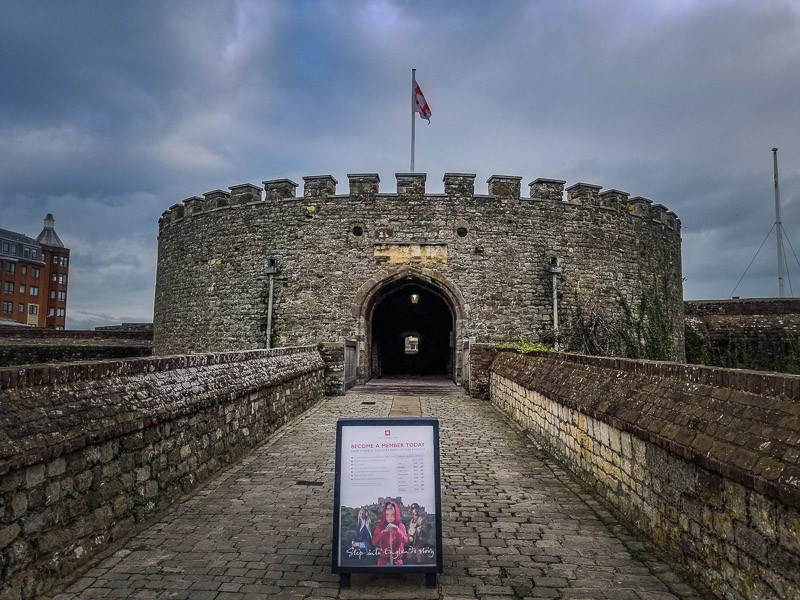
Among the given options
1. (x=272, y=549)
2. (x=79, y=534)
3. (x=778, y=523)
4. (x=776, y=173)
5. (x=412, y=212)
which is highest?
(x=776, y=173)

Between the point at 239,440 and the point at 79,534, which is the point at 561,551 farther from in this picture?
the point at 239,440

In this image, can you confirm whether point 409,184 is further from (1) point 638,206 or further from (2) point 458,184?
(1) point 638,206

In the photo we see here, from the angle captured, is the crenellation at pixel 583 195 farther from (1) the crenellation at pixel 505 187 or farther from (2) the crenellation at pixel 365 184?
(2) the crenellation at pixel 365 184

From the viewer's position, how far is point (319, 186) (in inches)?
611

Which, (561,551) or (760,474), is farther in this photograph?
(561,551)

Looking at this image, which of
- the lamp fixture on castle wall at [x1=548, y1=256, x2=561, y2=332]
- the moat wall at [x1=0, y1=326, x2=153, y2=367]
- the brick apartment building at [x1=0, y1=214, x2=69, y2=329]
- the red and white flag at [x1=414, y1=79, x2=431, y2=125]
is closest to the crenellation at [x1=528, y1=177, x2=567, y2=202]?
the lamp fixture on castle wall at [x1=548, y1=256, x2=561, y2=332]

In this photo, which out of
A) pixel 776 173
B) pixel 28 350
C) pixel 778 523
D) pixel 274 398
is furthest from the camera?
pixel 776 173

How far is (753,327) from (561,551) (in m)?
21.3

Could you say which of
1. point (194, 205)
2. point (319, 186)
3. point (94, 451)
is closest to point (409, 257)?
point (319, 186)

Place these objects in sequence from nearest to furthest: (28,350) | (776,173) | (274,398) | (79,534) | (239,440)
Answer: (79,534) < (239,440) < (274,398) < (28,350) < (776,173)

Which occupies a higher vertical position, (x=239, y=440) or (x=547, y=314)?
(x=547, y=314)

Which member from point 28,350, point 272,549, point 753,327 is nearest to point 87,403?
point 272,549

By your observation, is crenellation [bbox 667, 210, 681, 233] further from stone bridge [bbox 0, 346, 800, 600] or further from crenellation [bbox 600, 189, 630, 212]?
stone bridge [bbox 0, 346, 800, 600]

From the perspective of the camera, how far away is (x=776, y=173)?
87.1ft
